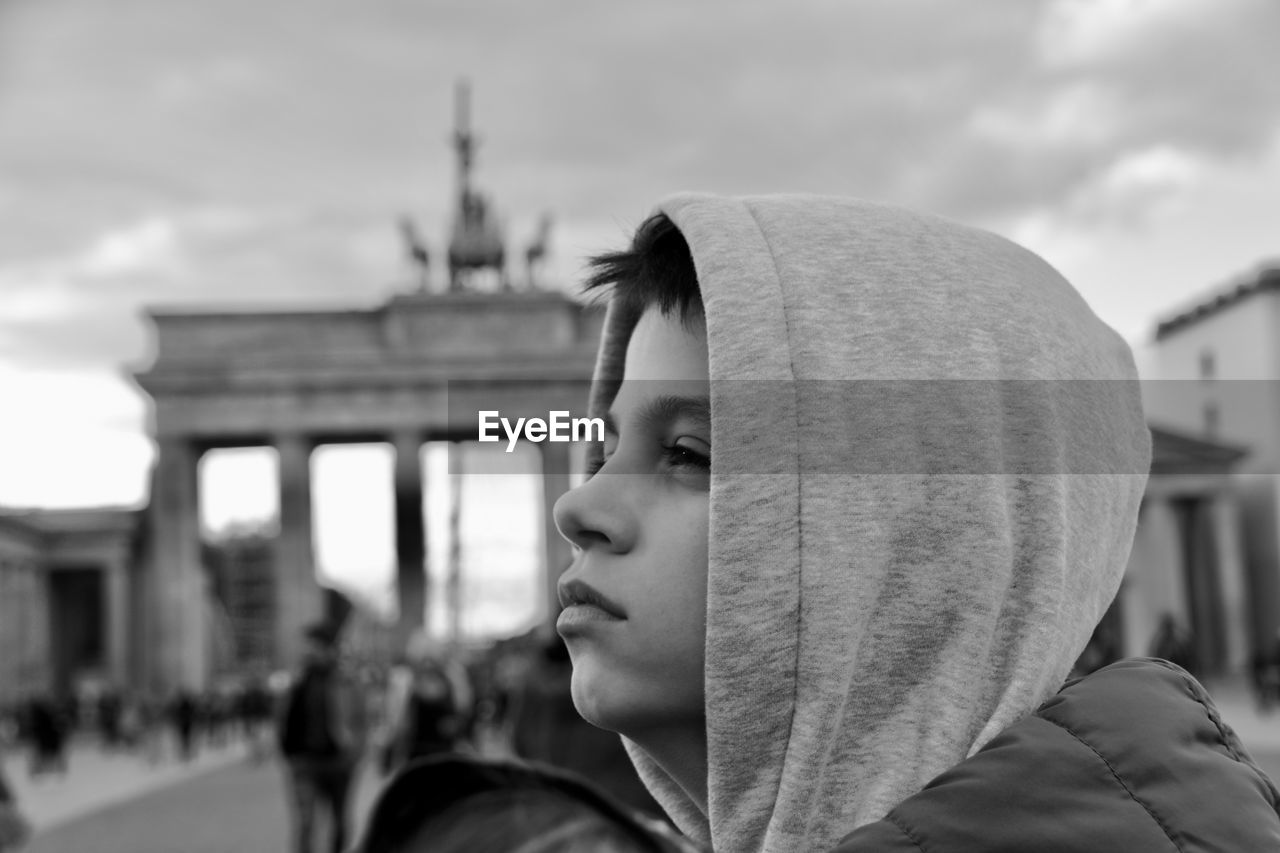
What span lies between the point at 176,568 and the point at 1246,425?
104 feet

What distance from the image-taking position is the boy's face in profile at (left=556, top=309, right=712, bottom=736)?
1.24 meters

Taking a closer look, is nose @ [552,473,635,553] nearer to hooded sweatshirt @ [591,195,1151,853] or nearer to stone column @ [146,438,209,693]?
hooded sweatshirt @ [591,195,1151,853]

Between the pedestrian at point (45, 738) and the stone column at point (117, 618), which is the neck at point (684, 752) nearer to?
the pedestrian at point (45, 738)

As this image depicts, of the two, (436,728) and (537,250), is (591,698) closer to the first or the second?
(436,728)

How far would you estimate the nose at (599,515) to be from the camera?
4.08 ft

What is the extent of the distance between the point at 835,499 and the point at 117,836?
46.8 feet

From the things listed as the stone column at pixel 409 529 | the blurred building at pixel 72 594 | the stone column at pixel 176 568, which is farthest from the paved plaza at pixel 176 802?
the blurred building at pixel 72 594

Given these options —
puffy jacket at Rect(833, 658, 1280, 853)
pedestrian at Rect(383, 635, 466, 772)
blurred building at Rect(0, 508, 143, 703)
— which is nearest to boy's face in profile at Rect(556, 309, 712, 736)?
puffy jacket at Rect(833, 658, 1280, 853)

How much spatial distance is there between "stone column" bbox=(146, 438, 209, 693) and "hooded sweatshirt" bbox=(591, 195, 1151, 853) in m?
50.8

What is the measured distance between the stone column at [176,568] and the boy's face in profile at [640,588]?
5066 cm

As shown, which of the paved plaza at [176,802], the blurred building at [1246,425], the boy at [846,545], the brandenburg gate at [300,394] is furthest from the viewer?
the brandenburg gate at [300,394]

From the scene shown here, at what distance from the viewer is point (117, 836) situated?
14180 mm

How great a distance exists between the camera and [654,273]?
143 cm

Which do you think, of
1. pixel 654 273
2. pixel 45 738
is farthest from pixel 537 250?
pixel 654 273
